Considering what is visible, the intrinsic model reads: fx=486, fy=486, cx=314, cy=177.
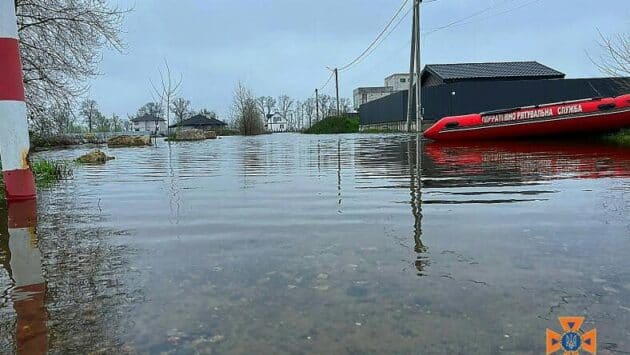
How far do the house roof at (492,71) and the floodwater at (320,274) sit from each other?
32481mm

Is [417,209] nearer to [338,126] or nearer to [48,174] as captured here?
[48,174]

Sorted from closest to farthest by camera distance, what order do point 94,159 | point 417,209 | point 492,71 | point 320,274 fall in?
point 320,274 < point 417,209 < point 94,159 < point 492,71

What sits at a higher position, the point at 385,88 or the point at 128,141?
the point at 385,88

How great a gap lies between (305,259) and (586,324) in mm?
1417

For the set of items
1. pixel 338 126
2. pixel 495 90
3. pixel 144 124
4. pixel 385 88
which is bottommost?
pixel 338 126

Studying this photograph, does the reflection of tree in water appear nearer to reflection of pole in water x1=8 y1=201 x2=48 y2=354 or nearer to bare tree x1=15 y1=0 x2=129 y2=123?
reflection of pole in water x1=8 y1=201 x2=48 y2=354

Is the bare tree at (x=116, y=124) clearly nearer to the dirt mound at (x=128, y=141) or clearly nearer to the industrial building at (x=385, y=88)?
the industrial building at (x=385, y=88)

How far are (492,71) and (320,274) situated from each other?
37.6 metres

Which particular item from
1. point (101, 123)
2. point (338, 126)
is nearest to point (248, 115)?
point (338, 126)

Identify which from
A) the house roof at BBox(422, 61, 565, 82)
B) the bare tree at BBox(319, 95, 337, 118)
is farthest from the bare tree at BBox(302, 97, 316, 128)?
the house roof at BBox(422, 61, 565, 82)

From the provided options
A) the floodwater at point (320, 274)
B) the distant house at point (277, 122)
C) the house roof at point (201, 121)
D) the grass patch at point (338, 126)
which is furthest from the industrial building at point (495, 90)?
the distant house at point (277, 122)

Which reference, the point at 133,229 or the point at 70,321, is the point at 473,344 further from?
the point at 133,229

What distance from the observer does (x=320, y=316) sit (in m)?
1.94

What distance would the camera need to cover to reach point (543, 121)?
1473 centimetres
